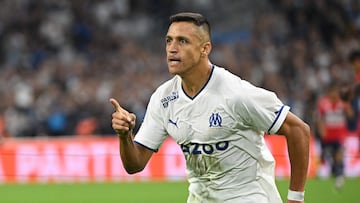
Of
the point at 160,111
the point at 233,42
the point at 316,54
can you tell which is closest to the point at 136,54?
the point at 233,42

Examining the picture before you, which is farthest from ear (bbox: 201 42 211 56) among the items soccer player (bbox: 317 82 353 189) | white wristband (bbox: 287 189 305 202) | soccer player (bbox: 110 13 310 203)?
soccer player (bbox: 317 82 353 189)

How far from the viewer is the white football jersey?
22.0 ft

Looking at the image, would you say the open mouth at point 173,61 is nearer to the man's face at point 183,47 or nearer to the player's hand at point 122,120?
the man's face at point 183,47

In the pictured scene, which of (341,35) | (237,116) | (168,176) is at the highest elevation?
(341,35)

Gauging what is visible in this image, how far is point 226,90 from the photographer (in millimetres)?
6809

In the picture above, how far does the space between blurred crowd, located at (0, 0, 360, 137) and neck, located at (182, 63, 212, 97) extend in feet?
44.5

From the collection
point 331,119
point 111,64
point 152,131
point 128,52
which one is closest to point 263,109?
point 152,131

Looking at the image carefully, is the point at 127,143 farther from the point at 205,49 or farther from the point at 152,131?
the point at 205,49

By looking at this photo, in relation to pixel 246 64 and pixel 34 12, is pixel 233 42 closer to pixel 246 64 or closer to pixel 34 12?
pixel 246 64

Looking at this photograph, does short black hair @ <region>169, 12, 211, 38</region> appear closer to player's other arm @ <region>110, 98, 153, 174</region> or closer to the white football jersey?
the white football jersey

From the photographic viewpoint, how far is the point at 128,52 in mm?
24266

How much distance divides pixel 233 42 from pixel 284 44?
4.24 ft

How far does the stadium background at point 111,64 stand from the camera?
19797mm

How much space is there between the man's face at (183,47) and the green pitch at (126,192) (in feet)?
27.5
